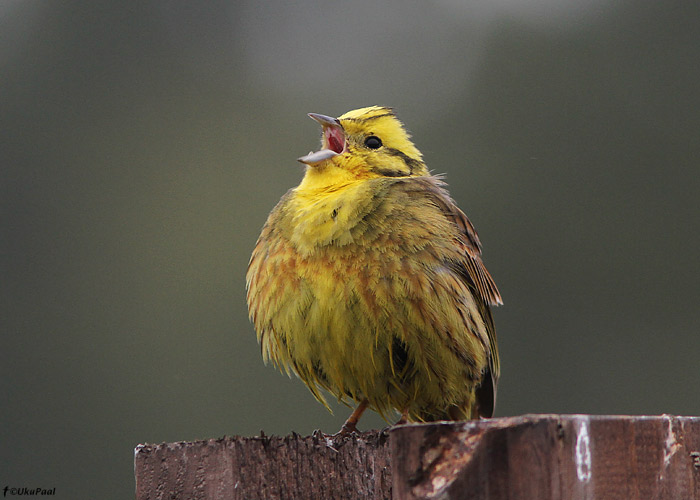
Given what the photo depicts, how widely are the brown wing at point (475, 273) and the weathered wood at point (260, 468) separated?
1860mm

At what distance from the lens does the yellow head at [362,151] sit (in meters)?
4.36

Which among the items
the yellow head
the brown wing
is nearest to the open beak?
the yellow head

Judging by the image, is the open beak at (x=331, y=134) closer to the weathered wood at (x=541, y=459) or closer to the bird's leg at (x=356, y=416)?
the bird's leg at (x=356, y=416)

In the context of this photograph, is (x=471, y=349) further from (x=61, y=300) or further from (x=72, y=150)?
(x=72, y=150)

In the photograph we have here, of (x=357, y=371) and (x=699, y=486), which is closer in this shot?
(x=699, y=486)

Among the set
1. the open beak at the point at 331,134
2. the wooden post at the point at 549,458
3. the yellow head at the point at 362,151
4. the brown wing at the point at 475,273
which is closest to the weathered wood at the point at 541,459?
the wooden post at the point at 549,458

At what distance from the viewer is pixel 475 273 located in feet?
14.4

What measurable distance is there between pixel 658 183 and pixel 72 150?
358 inches

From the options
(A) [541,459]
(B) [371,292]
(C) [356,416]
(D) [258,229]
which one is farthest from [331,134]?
(D) [258,229]

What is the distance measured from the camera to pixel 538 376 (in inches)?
444

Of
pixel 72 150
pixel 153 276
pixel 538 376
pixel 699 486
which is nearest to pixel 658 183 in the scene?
pixel 538 376

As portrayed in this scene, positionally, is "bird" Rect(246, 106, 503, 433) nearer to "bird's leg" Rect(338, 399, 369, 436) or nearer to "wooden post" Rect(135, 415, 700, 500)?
"bird's leg" Rect(338, 399, 369, 436)

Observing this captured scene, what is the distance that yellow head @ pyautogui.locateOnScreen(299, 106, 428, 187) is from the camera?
4359mm

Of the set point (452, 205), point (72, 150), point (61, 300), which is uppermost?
point (72, 150)
